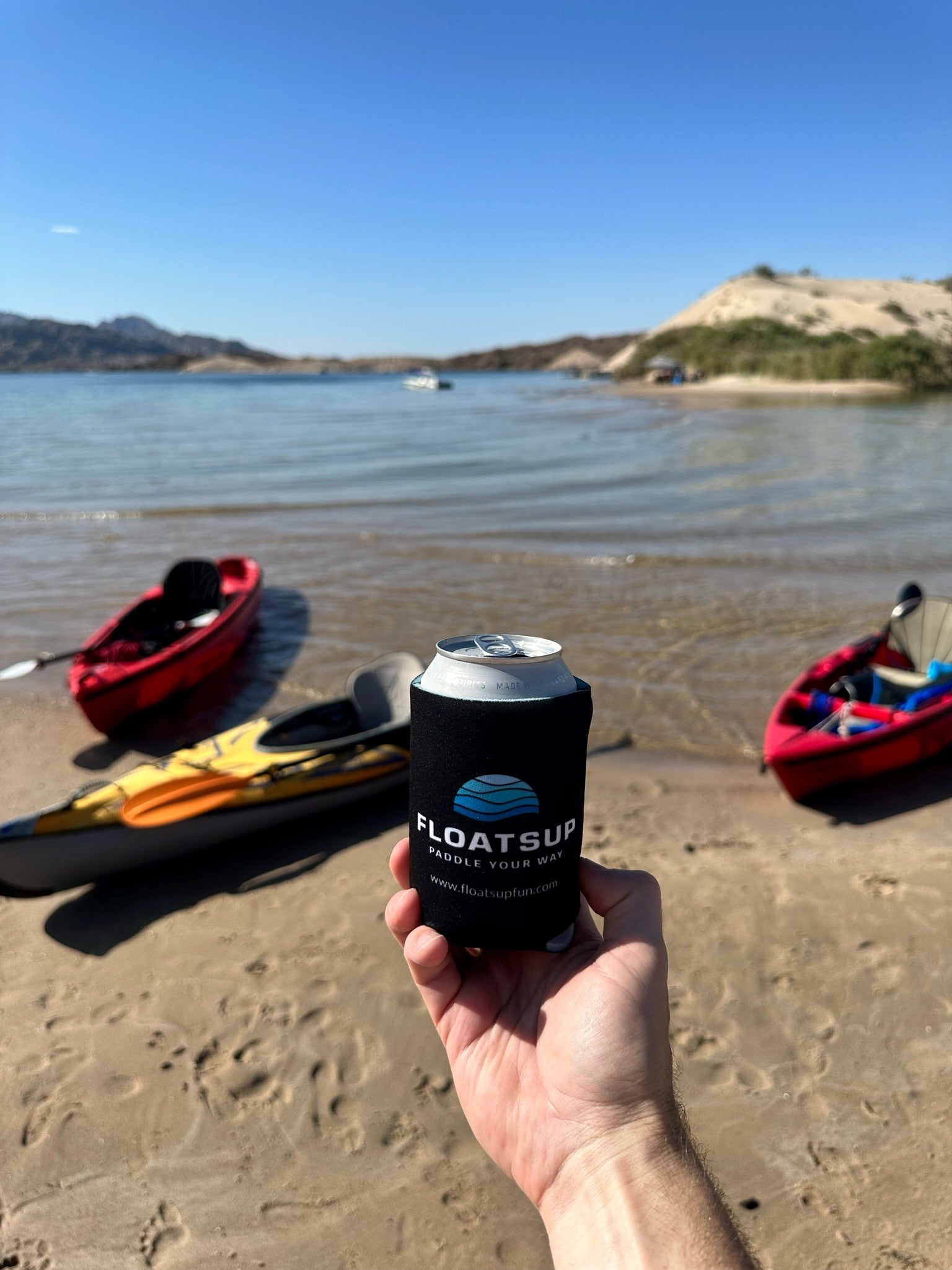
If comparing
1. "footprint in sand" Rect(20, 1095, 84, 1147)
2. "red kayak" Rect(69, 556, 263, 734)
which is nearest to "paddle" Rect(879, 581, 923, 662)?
"red kayak" Rect(69, 556, 263, 734)

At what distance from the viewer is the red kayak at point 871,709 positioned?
6141mm

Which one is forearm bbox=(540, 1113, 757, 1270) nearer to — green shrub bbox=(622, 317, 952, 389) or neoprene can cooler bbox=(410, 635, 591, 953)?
neoprene can cooler bbox=(410, 635, 591, 953)

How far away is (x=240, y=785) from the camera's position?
18.9 ft

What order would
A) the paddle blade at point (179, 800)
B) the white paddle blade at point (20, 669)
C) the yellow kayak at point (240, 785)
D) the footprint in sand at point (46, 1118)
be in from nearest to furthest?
the footprint in sand at point (46, 1118) → the yellow kayak at point (240, 785) → the paddle blade at point (179, 800) → the white paddle blade at point (20, 669)

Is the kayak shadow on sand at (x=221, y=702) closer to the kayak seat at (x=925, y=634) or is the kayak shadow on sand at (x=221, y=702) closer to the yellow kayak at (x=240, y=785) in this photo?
the yellow kayak at (x=240, y=785)

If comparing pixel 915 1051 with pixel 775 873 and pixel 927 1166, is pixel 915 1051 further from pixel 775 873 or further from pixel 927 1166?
pixel 775 873

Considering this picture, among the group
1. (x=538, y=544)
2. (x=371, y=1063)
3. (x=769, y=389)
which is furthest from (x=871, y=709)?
(x=769, y=389)

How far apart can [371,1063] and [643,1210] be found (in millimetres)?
2440

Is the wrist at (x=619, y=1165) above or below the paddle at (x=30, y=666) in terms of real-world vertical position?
above

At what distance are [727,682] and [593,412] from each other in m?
38.7

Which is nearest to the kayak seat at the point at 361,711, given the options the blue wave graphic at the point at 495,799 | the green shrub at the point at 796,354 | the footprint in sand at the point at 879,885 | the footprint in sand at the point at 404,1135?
the footprint in sand at the point at 404,1135

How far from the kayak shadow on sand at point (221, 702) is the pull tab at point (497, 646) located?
524 cm

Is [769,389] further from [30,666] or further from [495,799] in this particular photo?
[495,799]

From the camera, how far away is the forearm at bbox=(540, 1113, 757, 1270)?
1.58 meters
